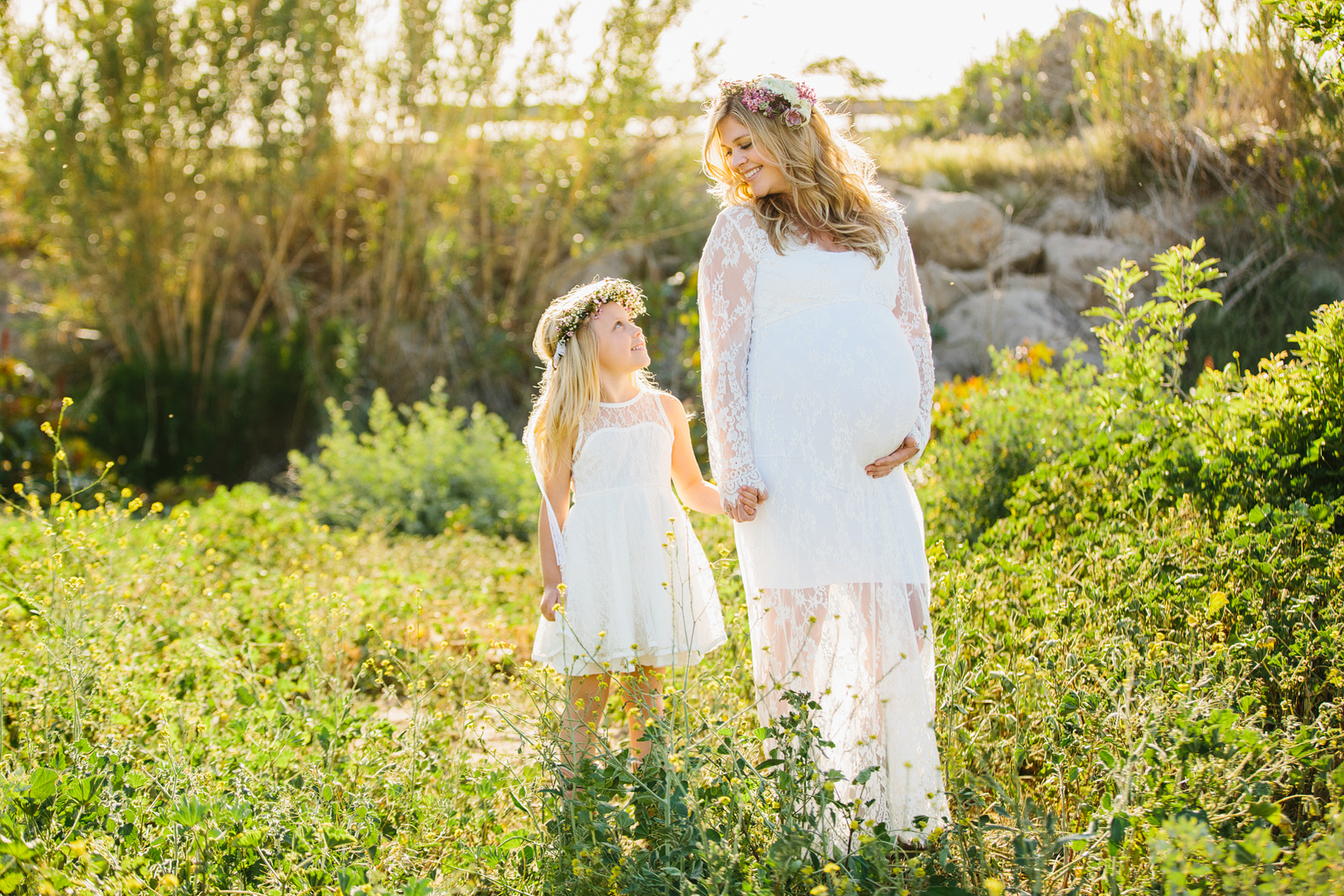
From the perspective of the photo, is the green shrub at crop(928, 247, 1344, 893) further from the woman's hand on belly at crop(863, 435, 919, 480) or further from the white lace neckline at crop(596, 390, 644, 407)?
the white lace neckline at crop(596, 390, 644, 407)

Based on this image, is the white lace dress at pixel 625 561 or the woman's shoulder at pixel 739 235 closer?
the woman's shoulder at pixel 739 235

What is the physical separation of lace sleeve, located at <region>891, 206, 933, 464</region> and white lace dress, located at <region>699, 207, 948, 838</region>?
0.34ft

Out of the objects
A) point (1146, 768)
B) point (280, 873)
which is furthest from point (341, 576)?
point (1146, 768)

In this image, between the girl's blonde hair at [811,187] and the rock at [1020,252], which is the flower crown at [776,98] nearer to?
the girl's blonde hair at [811,187]

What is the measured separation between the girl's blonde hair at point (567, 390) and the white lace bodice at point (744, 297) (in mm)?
363

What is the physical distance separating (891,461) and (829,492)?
192mm

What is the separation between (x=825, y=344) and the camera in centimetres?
244

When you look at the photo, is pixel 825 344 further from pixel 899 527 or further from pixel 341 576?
pixel 341 576

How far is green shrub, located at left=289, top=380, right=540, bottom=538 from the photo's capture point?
20.0ft

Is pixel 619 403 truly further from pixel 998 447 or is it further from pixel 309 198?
pixel 309 198

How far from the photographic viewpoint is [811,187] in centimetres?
255

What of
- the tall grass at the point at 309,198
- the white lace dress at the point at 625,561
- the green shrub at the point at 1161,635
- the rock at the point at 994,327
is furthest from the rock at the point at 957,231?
the white lace dress at the point at 625,561

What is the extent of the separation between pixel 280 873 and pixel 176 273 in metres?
7.40

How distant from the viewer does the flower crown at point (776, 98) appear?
2559 millimetres
